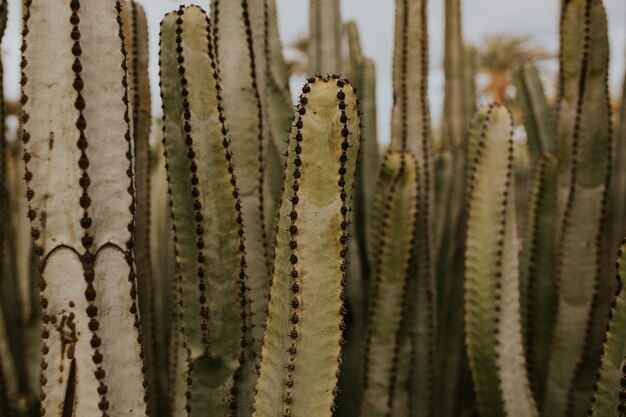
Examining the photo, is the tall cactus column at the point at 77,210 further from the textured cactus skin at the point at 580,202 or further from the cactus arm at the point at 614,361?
the textured cactus skin at the point at 580,202

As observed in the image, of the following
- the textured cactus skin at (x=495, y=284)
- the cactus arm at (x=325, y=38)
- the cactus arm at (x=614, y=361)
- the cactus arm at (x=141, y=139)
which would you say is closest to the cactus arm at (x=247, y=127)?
the cactus arm at (x=141, y=139)

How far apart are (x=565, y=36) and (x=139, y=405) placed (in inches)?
94.1

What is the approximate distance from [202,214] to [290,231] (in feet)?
1.28

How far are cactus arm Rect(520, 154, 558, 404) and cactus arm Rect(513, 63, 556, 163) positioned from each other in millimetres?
518

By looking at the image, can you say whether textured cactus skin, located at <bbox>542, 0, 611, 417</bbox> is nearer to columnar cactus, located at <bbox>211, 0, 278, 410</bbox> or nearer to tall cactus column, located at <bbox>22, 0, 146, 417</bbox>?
columnar cactus, located at <bbox>211, 0, 278, 410</bbox>

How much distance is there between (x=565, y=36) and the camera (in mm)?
2992

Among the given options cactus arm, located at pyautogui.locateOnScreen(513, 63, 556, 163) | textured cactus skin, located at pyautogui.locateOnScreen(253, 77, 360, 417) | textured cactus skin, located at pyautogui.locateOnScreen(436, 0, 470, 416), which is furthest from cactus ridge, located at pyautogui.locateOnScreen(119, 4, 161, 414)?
cactus arm, located at pyautogui.locateOnScreen(513, 63, 556, 163)

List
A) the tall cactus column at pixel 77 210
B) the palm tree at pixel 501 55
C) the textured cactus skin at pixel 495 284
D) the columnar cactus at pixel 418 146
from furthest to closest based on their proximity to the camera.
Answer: the palm tree at pixel 501 55
the columnar cactus at pixel 418 146
the textured cactus skin at pixel 495 284
the tall cactus column at pixel 77 210

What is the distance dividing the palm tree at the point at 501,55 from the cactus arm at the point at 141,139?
72.0 feet

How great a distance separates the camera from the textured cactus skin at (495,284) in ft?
8.31

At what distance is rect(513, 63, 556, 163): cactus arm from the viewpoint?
12.3 ft

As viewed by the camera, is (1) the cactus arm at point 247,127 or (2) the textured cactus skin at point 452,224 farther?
(2) the textured cactus skin at point 452,224

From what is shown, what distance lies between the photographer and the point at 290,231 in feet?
5.28

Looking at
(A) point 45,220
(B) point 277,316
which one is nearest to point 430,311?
(B) point 277,316
